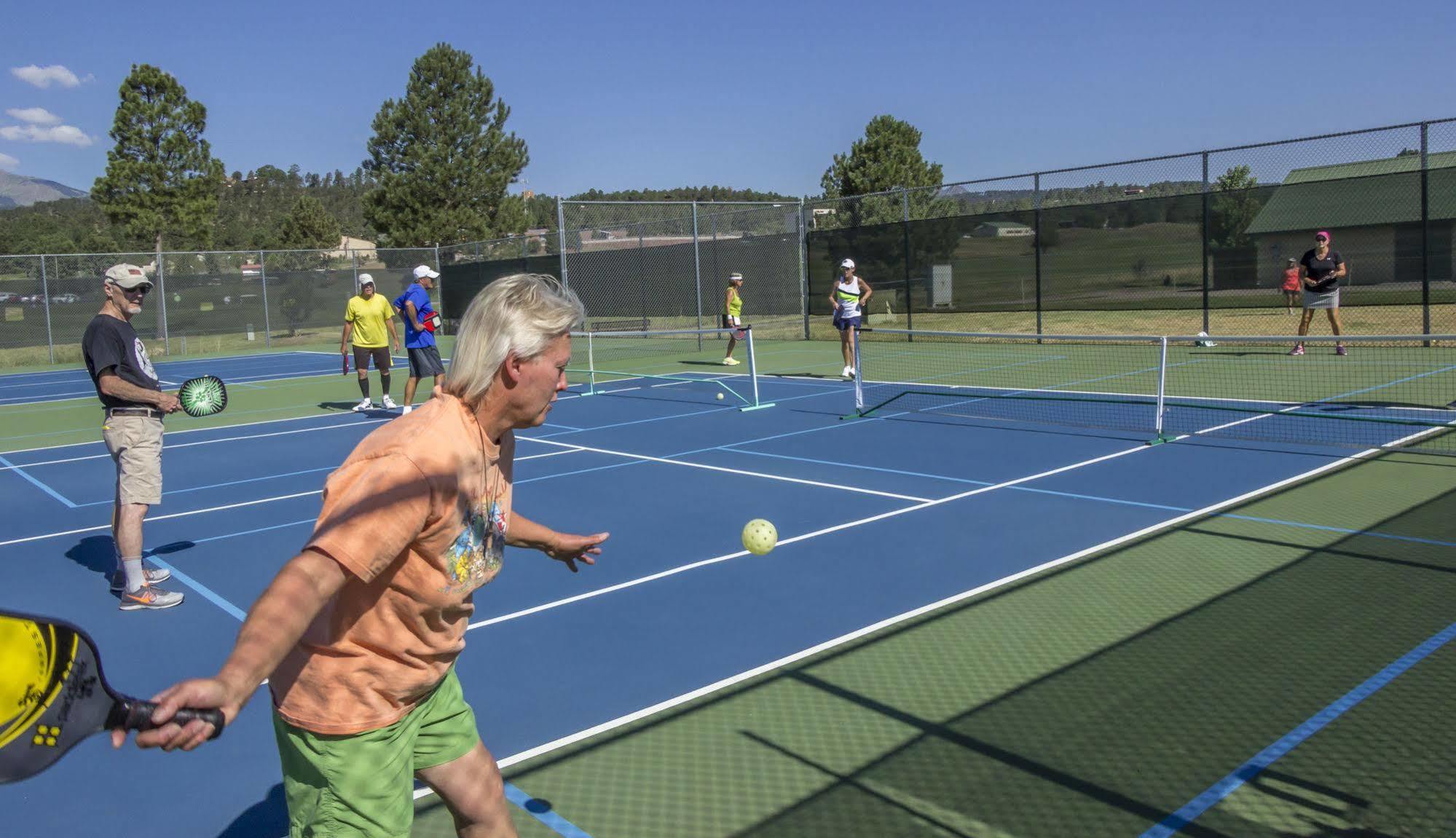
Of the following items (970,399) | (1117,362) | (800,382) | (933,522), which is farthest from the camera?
(1117,362)

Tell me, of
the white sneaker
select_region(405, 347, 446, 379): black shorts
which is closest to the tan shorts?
the white sneaker

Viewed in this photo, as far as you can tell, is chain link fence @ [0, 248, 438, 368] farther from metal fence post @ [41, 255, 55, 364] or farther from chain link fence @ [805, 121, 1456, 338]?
chain link fence @ [805, 121, 1456, 338]

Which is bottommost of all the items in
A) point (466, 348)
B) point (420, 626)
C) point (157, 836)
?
point (157, 836)

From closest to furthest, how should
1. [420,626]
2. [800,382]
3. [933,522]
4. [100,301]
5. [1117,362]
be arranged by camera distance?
1. [420,626]
2. [933,522]
3. [800,382]
4. [1117,362]
5. [100,301]

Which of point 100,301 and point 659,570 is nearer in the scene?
point 659,570

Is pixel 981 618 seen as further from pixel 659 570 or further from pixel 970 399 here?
pixel 970 399

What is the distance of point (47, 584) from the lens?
287 inches

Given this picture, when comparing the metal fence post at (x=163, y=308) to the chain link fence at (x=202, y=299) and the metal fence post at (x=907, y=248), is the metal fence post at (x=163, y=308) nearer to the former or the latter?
the chain link fence at (x=202, y=299)

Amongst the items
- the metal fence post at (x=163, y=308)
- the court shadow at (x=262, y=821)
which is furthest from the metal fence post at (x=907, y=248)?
the metal fence post at (x=163, y=308)

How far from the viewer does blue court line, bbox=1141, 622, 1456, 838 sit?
3637 millimetres

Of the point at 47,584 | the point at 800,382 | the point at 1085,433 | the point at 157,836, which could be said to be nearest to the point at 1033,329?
the point at 800,382

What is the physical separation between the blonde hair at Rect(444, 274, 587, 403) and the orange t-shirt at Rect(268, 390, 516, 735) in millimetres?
65

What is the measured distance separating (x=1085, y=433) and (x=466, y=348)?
9.87 m

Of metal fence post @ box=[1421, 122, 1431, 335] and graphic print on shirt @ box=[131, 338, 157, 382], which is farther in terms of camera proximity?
metal fence post @ box=[1421, 122, 1431, 335]
